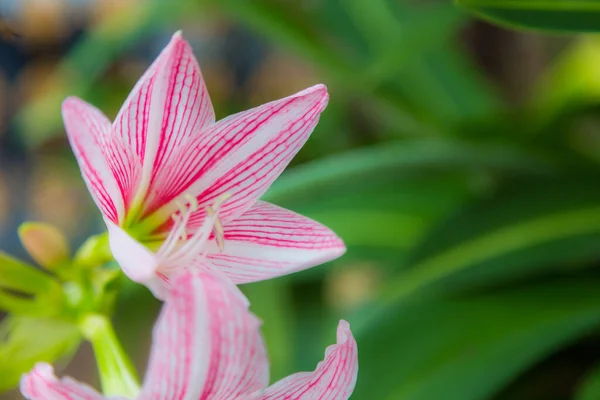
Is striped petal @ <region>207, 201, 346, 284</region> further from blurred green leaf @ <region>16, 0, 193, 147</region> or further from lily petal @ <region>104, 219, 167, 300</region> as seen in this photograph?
blurred green leaf @ <region>16, 0, 193, 147</region>

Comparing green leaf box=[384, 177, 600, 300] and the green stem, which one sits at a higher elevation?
the green stem

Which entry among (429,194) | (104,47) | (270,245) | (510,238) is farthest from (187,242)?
(104,47)

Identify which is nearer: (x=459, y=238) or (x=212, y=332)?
(x=212, y=332)

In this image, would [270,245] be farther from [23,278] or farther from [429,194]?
[429,194]

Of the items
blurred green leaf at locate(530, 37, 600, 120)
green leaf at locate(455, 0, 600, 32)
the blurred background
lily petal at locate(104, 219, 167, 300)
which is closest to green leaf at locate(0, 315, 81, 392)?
the blurred background

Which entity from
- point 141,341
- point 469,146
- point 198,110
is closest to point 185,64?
point 198,110

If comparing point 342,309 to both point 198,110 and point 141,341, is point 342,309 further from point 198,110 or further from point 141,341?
point 198,110

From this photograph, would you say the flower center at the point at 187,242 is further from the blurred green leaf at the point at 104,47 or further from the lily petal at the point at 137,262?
the blurred green leaf at the point at 104,47
